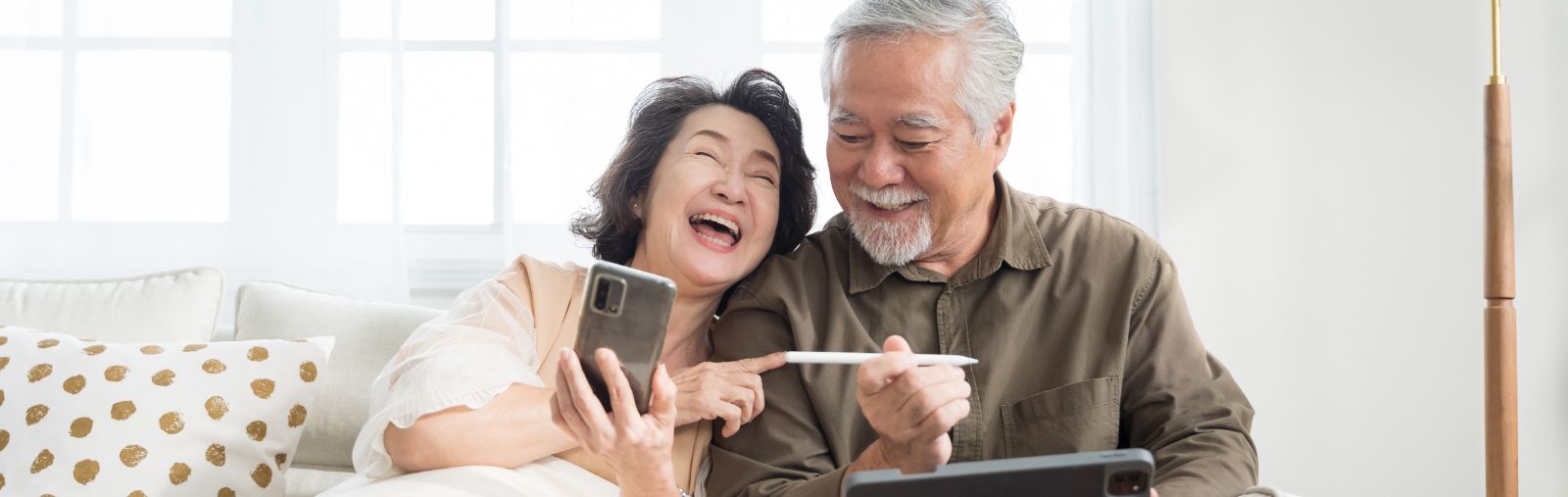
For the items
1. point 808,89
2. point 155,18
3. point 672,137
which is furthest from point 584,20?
point 155,18

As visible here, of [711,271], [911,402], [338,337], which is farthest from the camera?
[338,337]

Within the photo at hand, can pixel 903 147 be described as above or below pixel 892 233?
above

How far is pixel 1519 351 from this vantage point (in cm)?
251

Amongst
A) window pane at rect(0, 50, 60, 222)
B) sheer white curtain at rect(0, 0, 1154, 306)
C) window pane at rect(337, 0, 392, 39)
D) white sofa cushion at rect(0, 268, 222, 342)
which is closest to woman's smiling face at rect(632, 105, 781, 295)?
sheer white curtain at rect(0, 0, 1154, 306)

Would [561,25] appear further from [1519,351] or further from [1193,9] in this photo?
[1519,351]

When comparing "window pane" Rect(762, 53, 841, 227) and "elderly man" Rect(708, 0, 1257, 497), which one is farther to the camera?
"window pane" Rect(762, 53, 841, 227)

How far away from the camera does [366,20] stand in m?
2.58

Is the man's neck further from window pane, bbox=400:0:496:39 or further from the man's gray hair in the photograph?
window pane, bbox=400:0:496:39

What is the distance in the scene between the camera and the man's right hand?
1116 millimetres

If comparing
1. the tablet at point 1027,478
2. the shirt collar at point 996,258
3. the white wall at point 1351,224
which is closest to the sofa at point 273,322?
the shirt collar at point 996,258

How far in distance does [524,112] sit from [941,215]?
138 cm

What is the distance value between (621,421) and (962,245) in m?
0.68

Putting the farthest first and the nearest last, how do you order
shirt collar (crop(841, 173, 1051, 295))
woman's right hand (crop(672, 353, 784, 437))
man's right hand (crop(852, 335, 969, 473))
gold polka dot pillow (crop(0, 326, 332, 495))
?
gold polka dot pillow (crop(0, 326, 332, 495)), shirt collar (crop(841, 173, 1051, 295)), woman's right hand (crop(672, 353, 784, 437)), man's right hand (crop(852, 335, 969, 473))

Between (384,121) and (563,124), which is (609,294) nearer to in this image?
(563,124)
